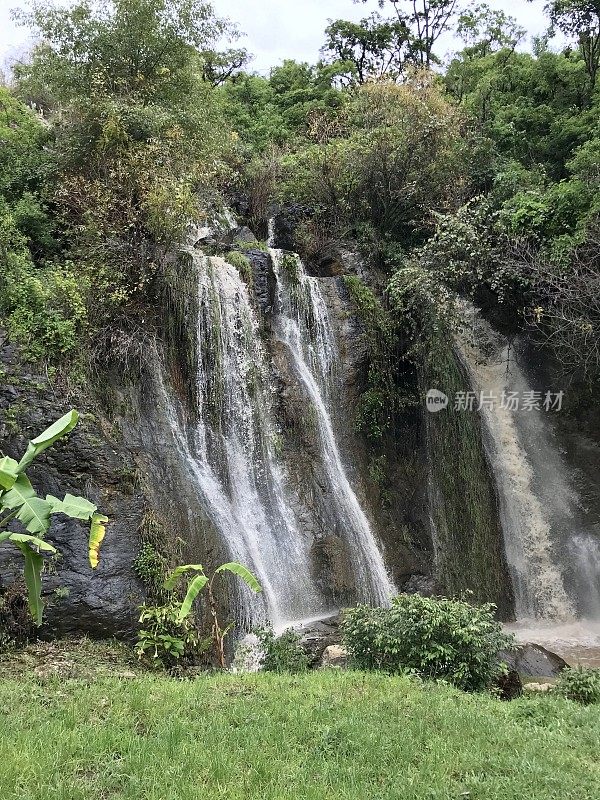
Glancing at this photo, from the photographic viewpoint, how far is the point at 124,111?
445 inches

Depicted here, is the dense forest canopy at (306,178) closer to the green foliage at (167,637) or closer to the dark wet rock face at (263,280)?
the dark wet rock face at (263,280)

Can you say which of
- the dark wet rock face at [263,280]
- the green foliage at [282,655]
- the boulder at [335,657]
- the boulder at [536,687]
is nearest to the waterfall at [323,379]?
the dark wet rock face at [263,280]

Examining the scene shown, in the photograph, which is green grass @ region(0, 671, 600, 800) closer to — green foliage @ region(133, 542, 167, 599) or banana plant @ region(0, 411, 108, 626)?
banana plant @ region(0, 411, 108, 626)

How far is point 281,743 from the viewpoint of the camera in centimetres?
412

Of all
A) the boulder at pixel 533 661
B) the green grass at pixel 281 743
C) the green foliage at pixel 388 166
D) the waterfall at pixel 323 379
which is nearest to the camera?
the green grass at pixel 281 743

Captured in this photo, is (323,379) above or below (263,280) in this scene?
below

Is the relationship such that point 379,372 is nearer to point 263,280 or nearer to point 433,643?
point 263,280

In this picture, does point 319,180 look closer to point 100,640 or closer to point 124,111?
point 124,111

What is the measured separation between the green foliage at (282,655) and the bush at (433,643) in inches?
25.9

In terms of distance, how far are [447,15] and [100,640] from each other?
2648 cm

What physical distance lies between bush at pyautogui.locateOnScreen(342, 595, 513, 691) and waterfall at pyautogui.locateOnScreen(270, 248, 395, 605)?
3.44m

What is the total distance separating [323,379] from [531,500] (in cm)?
523

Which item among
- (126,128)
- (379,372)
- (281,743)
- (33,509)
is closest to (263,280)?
(379,372)

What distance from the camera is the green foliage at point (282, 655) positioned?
22.3 ft
